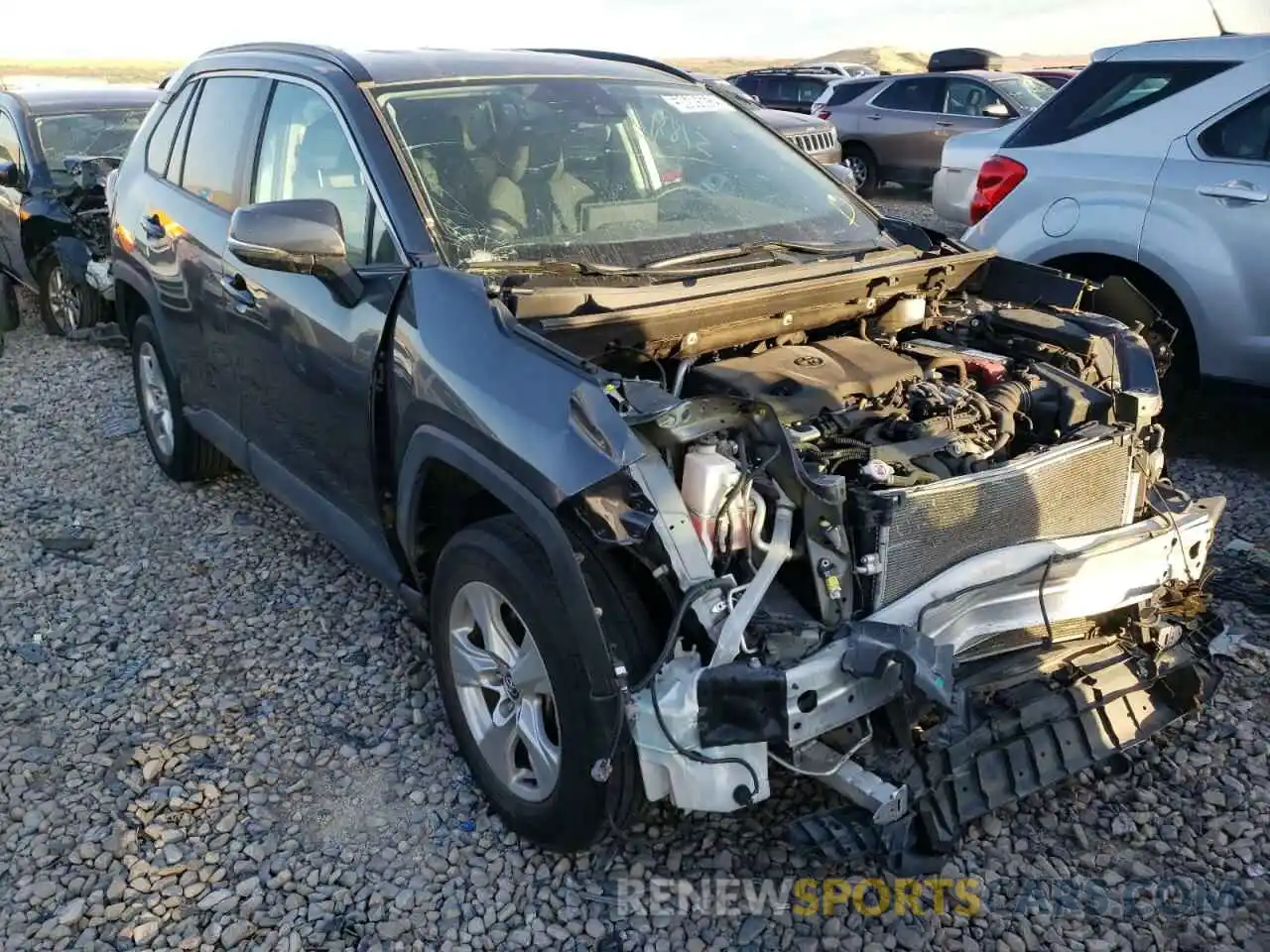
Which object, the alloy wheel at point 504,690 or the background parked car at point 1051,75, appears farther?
the background parked car at point 1051,75

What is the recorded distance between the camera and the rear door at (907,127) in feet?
45.7

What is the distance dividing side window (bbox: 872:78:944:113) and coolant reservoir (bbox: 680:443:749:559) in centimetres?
1297

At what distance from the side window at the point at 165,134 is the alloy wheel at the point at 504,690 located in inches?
115

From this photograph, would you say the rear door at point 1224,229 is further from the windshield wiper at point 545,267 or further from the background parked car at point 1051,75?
the background parked car at point 1051,75

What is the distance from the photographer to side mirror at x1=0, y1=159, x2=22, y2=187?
25.2ft

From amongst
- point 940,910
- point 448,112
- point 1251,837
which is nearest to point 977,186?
point 448,112

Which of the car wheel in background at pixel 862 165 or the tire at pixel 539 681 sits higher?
the tire at pixel 539 681

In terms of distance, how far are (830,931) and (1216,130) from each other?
4178mm

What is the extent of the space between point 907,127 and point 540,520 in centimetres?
1306

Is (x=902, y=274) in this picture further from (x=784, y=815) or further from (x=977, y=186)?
(x=977, y=186)

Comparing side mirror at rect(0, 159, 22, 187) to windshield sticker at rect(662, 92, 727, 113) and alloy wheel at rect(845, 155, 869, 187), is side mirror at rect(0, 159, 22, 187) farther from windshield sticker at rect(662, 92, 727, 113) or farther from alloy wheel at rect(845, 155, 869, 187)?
alloy wheel at rect(845, 155, 869, 187)

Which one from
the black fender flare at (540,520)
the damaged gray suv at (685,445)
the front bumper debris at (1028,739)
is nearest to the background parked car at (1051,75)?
the damaged gray suv at (685,445)

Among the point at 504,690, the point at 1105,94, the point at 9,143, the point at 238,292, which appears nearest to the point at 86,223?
the point at 9,143

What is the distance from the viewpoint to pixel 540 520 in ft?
8.12
